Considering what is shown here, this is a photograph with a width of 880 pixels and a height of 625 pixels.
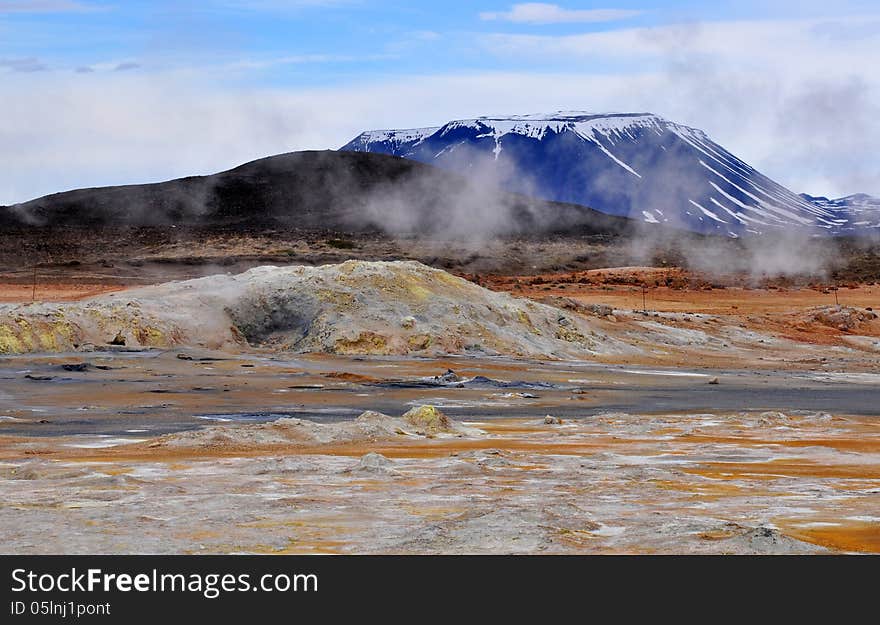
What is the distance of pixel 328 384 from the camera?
24359mm

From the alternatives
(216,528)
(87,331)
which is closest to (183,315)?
(87,331)

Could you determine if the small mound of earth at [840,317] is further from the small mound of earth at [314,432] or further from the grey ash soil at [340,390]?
the small mound of earth at [314,432]

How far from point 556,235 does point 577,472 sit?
87.9 metres

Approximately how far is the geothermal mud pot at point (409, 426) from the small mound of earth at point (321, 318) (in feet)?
0.24

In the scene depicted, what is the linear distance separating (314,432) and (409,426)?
1.39 meters

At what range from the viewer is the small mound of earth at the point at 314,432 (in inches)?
599

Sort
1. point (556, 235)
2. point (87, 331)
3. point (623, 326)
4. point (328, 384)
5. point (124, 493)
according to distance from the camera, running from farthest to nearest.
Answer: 1. point (556, 235)
2. point (623, 326)
3. point (87, 331)
4. point (328, 384)
5. point (124, 493)

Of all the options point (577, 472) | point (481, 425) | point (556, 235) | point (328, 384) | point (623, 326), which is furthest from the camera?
point (556, 235)

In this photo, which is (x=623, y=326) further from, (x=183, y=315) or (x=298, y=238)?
(x=298, y=238)

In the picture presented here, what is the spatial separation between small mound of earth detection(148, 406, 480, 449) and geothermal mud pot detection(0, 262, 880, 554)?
4 cm

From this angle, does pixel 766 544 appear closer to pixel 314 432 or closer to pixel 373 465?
pixel 373 465

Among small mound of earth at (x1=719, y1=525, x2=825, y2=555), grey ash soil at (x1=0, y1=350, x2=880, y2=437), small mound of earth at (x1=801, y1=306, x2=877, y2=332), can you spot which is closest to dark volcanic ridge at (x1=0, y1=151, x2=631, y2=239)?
small mound of earth at (x1=801, y1=306, x2=877, y2=332)

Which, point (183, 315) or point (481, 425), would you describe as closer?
point (481, 425)
